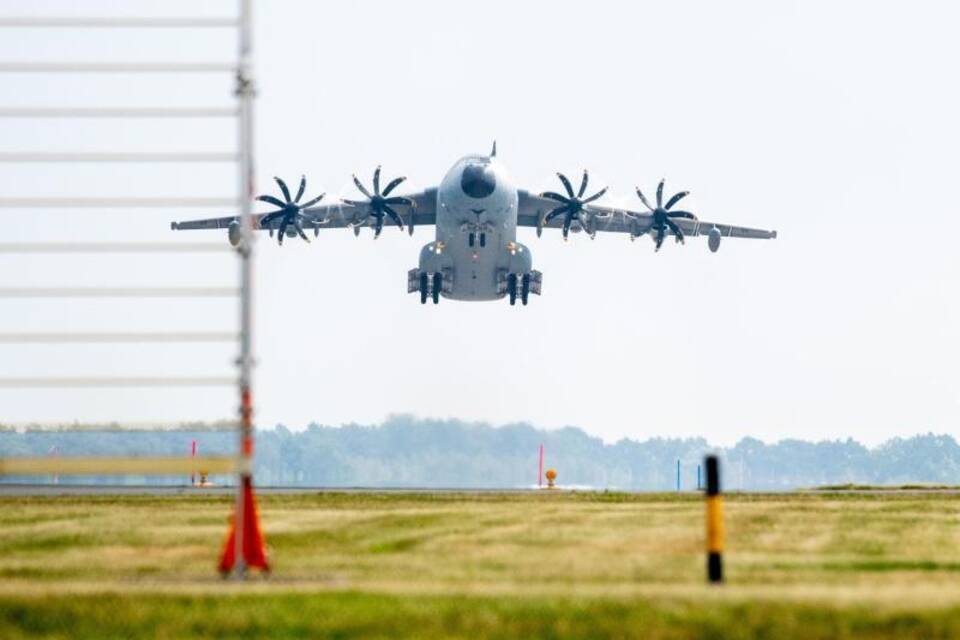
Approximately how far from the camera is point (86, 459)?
1300 centimetres

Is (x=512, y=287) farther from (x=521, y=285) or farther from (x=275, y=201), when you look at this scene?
(x=275, y=201)

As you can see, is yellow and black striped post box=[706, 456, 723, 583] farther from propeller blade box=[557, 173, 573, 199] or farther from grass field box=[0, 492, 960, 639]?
propeller blade box=[557, 173, 573, 199]

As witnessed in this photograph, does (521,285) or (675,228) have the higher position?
(675,228)

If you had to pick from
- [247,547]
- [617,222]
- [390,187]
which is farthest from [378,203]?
[247,547]

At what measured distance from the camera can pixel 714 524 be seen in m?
12.0

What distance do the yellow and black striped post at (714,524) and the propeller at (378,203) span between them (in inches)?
2774

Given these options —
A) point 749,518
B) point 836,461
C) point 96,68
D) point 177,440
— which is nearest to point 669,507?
point 749,518

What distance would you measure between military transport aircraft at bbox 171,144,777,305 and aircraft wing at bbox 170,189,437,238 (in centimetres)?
5

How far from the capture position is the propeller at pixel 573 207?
84.4 m

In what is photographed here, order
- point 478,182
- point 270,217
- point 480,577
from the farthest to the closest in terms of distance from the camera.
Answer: point 270,217 < point 478,182 < point 480,577

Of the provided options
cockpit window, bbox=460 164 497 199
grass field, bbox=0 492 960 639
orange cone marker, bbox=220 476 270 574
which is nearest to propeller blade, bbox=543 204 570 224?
cockpit window, bbox=460 164 497 199

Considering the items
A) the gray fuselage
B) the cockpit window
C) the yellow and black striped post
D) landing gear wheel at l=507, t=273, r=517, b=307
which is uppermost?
the cockpit window

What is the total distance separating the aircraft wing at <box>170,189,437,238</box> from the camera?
84.1 m

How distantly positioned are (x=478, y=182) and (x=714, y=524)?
62363 mm
